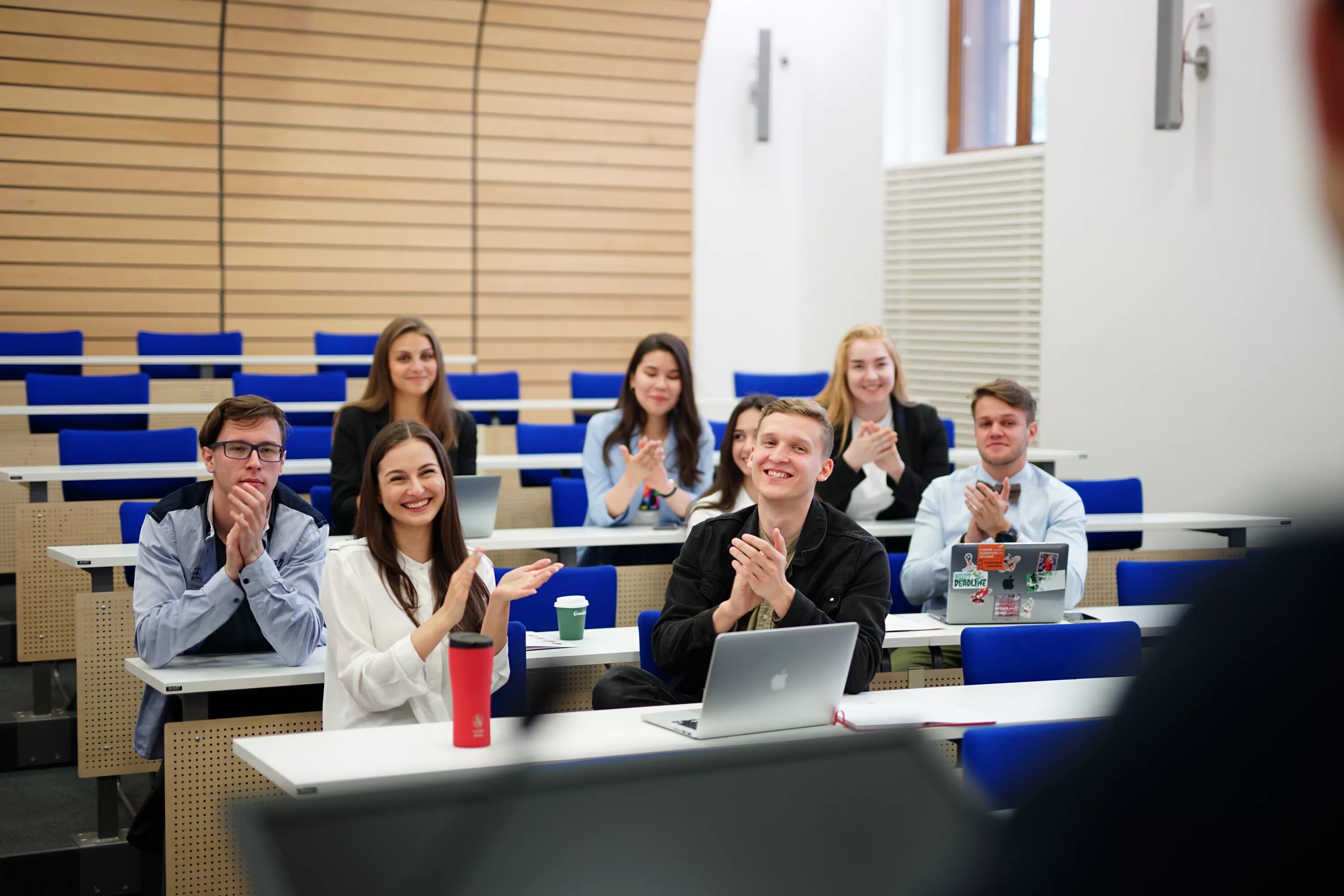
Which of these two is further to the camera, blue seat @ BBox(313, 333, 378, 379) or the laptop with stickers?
blue seat @ BBox(313, 333, 378, 379)

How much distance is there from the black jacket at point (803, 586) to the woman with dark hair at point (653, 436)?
4.52 ft

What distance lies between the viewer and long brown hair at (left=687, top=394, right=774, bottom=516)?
153 inches

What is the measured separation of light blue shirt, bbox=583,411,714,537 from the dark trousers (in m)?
1.52

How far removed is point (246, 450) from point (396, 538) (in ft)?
1.55

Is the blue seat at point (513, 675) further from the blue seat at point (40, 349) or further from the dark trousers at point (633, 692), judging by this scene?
the blue seat at point (40, 349)

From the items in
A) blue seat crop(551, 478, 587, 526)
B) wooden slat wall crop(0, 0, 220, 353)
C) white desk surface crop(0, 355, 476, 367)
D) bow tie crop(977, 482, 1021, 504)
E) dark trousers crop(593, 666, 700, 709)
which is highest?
wooden slat wall crop(0, 0, 220, 353)

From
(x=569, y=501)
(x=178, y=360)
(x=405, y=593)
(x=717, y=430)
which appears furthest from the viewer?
(x=178, y=360)

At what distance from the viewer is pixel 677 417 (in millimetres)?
4688

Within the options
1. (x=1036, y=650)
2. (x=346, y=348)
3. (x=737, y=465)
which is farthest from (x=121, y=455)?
(x=1036, y=650)

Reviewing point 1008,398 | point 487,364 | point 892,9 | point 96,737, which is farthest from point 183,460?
point 892,9

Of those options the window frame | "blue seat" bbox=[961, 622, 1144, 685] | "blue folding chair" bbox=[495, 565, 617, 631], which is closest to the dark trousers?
"blue folding chair" bbox=[495, 565, 617, 631]

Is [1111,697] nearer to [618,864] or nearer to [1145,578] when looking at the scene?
[618,864]

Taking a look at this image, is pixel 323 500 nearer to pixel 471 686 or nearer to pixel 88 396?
pixel 88 396

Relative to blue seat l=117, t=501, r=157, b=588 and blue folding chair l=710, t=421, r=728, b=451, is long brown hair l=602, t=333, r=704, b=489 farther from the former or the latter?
blue seat l=117, t=501, r=157, b=588
